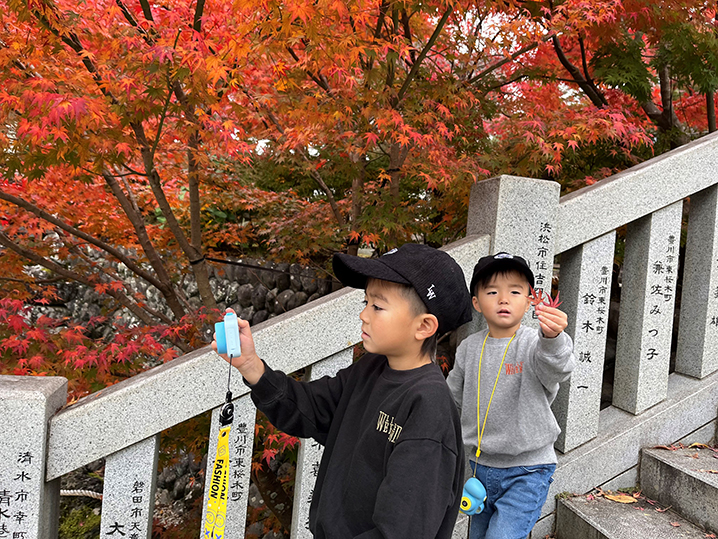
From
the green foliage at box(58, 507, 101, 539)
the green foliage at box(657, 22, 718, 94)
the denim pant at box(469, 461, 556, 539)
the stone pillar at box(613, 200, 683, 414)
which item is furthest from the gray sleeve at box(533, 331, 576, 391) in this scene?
the green foliage at box(58, 507, 101, 539)

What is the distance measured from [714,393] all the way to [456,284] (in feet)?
8.43

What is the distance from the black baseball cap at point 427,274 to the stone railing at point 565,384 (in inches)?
35.8

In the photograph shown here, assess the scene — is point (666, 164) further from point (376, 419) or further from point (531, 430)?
point (376, 419)

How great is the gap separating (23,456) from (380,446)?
4.94 feet

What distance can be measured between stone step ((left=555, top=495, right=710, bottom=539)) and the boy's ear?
1736 millimetres

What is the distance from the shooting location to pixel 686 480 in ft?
9.31

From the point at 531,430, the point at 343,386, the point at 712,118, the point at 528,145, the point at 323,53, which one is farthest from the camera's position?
the point at 712,118

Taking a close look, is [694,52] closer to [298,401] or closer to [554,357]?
[554,357]

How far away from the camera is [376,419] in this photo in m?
1.67

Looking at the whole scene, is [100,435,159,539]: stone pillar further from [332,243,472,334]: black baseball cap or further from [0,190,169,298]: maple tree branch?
[0,190,169,298]: maple tree branch

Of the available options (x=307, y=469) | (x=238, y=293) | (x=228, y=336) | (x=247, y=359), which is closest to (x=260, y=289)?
(x=238, y=293)

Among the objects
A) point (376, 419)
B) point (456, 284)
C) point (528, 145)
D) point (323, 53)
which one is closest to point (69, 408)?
point (376, 419)

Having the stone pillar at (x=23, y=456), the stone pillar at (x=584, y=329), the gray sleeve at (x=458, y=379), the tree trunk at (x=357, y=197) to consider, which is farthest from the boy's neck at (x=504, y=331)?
the tree trunk at (x=357, y=197)

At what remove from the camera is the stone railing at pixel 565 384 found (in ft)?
7.30
